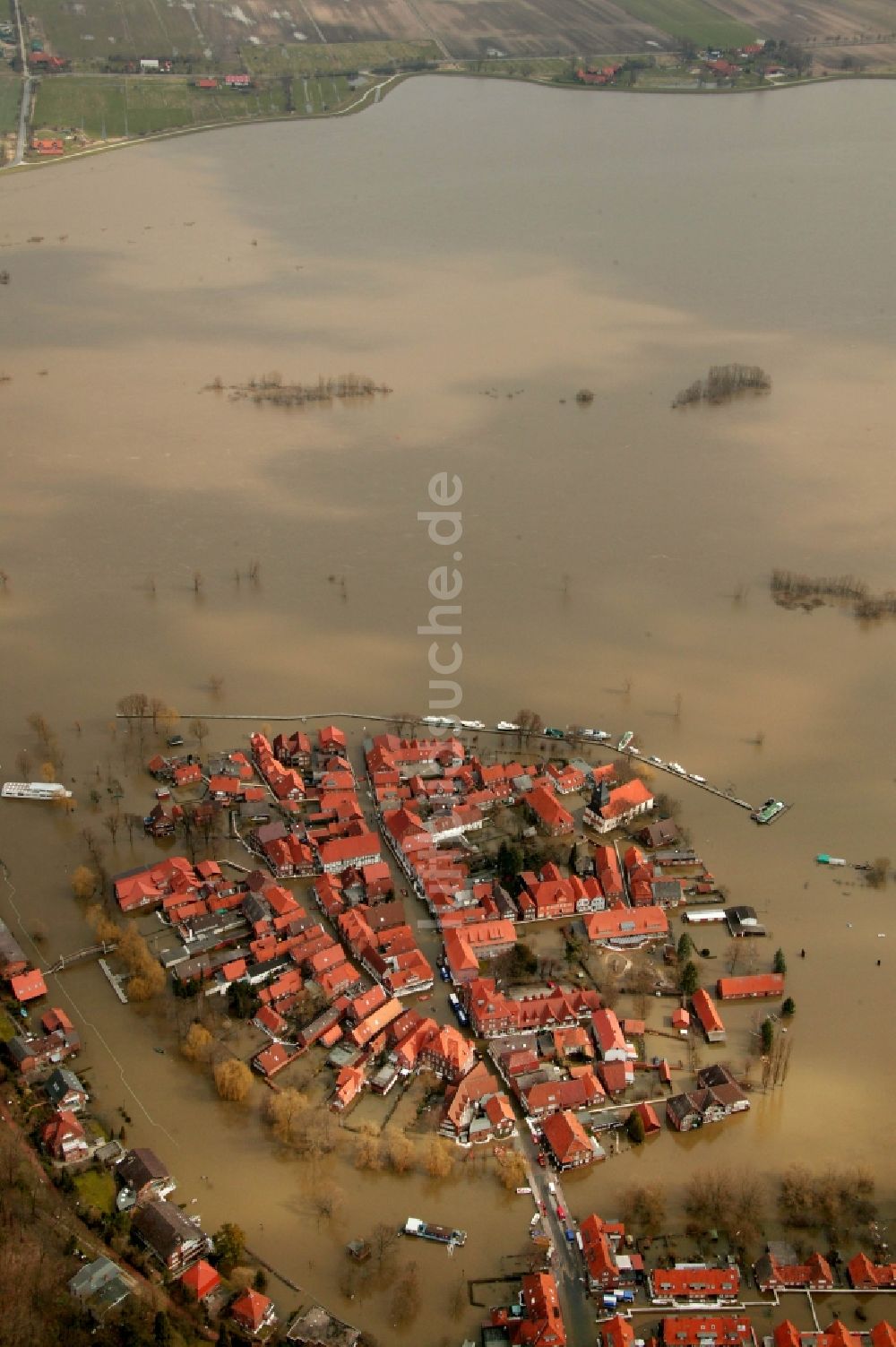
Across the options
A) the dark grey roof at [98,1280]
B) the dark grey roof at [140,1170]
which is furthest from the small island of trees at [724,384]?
the dark grey roof at [98,1280]

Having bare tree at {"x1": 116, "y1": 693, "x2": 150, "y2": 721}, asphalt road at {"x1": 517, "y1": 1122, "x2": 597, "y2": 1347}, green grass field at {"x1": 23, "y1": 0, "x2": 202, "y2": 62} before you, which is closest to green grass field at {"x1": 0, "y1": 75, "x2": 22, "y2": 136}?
green grass field at {"x1": 23, "y1": 0, "x2": 202, "y2": 62}

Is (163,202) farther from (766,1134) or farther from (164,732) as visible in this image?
(766,1134)

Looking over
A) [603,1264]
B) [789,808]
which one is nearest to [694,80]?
[789,808]

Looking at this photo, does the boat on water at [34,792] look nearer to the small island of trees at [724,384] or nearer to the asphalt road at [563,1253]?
the asphalt road at [563,1253]

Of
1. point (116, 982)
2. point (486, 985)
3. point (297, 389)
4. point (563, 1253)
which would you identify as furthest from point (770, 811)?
point (297, 389)

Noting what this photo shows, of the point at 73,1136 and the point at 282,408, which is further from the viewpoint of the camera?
the point at 282,408

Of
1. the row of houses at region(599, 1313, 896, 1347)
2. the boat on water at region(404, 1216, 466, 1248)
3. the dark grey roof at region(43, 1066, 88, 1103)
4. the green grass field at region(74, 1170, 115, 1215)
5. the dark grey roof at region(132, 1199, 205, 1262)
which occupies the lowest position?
the row of houses at region(599, 1313, 896, 1347)

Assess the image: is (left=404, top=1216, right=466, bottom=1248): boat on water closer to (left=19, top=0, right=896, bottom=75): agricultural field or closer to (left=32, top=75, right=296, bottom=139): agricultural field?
(left=32, top=75, right=296, bottom=139): agricultural field

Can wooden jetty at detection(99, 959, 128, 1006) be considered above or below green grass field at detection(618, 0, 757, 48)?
below
